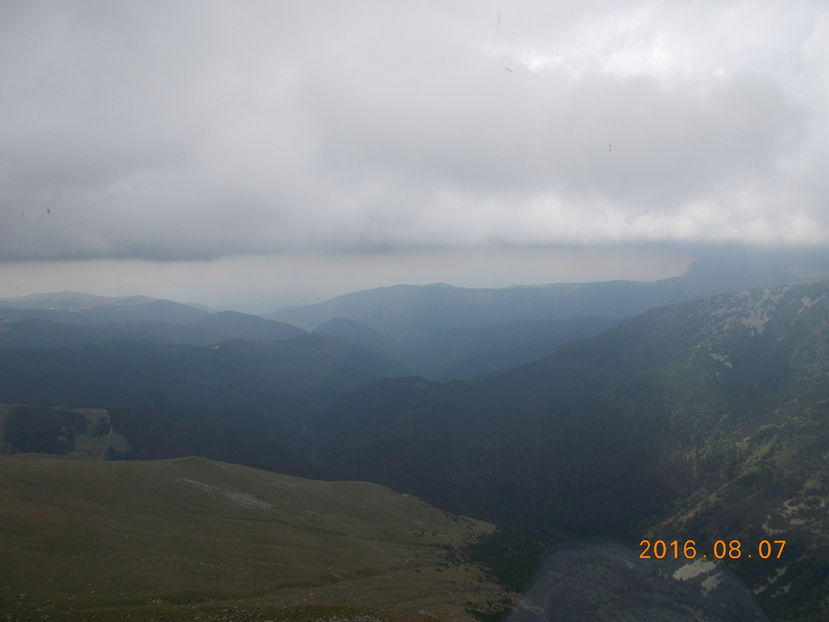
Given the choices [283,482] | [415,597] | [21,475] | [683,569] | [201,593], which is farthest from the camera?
[283,482]

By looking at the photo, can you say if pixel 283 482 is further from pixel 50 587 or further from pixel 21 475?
pixel 50 587

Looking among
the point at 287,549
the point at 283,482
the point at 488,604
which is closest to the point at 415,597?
the point at 488,604
